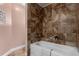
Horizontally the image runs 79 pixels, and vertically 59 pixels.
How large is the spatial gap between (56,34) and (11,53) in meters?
0.52

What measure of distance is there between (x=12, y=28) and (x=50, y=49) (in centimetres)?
47

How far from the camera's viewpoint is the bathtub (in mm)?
1172

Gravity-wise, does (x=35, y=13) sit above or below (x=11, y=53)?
above

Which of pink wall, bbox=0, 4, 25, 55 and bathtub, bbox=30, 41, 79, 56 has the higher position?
pink wall, bbox=0, 4, 25, 55

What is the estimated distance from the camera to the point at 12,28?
1.22m

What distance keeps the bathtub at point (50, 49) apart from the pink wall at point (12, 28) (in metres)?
0.15

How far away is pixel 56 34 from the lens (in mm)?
1192

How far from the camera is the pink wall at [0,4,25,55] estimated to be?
3.94 feet

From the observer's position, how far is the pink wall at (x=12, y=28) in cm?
120

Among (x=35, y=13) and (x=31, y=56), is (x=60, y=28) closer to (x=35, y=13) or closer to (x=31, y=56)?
(x=35, y=13)

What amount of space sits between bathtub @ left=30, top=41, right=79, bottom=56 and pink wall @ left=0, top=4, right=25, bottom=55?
153mm

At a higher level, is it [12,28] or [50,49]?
[12,28]

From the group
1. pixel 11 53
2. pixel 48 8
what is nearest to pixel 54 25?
pixel 48 8

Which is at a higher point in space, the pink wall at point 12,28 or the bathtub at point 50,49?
the pink wall at point 12,28
